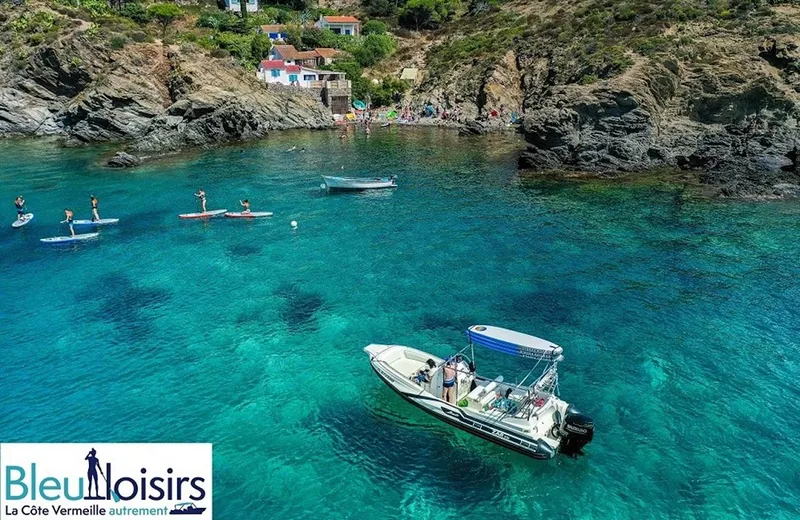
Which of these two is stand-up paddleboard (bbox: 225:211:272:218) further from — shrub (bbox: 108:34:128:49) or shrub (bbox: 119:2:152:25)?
shrub (bbox: 119:2:152:25)

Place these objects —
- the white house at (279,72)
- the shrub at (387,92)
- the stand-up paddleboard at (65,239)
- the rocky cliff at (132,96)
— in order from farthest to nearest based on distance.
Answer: the shrub at (387,92)
the white house at (279,72)
the rocky cliff at (132,96)
the stand-up paddleboard at (65,239)

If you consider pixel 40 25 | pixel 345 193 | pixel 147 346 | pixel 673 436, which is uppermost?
pixel 40 25

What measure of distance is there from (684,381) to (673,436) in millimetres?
4172

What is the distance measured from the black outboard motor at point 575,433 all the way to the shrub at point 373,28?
12435cm

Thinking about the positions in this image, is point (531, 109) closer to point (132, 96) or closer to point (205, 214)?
point (205, 214)

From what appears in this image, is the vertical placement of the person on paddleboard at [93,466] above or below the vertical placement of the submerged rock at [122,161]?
below

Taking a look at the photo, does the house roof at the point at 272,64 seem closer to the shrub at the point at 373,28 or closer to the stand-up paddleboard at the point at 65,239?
the shrub at the point at 373,28

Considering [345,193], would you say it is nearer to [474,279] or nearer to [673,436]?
[474,279]

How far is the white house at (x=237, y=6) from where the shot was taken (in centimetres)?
13275

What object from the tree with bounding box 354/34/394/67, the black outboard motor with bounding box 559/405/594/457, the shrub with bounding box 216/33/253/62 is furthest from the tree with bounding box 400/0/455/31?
the black outboard motor with bounding box 559/405/594/457

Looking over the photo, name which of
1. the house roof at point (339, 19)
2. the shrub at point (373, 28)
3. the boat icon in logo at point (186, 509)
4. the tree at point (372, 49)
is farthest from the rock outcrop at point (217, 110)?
the boat icon in logo at point (186, 509)

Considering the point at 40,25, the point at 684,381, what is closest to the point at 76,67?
the point at 40,25

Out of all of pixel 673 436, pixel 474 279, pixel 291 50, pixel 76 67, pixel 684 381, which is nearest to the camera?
pixel 673 436

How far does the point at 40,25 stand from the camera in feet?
314
